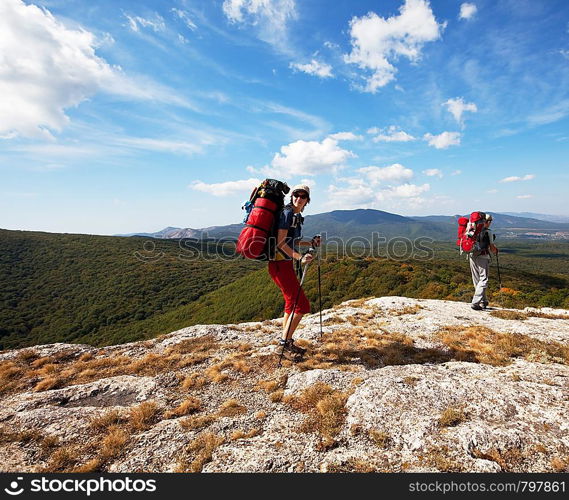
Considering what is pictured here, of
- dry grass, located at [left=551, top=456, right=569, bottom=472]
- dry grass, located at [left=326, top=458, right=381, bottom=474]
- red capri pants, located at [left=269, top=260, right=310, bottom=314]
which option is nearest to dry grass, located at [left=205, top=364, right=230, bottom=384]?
red capri pants, located at [left=269, top=260, right=310, bottom=314]

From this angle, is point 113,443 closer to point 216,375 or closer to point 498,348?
point 216,375

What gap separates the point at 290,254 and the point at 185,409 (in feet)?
12.9

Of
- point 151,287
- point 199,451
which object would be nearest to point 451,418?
point 199,451

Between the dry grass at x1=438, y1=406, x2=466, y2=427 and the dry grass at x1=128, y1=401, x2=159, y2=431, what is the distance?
5056 millimetres

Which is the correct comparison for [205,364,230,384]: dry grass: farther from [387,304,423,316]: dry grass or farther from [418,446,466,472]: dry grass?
[387,304,423,316]: dry grass

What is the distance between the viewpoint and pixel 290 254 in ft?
22.1

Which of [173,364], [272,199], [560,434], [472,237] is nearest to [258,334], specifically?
[173,364]

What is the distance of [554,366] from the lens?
6438mm

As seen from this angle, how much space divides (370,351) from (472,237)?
7.02m

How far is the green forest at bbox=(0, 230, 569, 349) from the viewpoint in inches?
1587

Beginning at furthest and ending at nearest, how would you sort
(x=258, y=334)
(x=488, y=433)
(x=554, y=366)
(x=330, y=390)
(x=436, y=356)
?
(x=258, y=334) < (x=436, y=356) < (x=554, y=366) < (x=330, y=390) < (x=488, y=433)

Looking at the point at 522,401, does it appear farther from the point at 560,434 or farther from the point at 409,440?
the point at 409,440

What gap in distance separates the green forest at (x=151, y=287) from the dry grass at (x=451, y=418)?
38.7ft

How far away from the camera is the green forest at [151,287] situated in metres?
40.3
